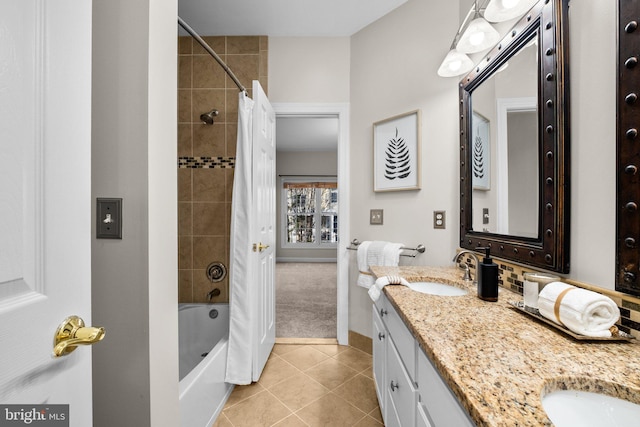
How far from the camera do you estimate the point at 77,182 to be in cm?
52

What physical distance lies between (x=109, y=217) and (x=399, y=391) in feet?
3.94

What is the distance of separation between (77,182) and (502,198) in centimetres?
152

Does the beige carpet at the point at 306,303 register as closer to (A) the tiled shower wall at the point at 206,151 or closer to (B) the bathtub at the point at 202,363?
(B) the bathtub at the point at 202,363

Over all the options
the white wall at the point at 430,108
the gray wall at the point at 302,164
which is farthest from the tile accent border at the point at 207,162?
the gray wall at the point at 302,164

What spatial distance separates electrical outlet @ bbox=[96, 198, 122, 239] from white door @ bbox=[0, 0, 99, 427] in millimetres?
246

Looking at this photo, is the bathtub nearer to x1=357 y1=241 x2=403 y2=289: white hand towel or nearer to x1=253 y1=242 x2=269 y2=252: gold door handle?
x1=253 y1=242 x2=269 y2=252: gold door handle

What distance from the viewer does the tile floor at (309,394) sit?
56.7 inches

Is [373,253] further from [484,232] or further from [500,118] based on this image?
[500,118]

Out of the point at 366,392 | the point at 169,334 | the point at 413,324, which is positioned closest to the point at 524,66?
the point at 413,324

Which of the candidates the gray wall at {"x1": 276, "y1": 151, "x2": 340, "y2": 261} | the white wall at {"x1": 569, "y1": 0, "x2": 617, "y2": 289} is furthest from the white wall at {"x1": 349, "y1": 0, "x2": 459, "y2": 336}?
the gray wall at {"x1": 276, "y1": 151, "x2": 340, "y2": 261}

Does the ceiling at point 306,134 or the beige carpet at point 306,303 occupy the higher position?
the ceiling at point 306,134

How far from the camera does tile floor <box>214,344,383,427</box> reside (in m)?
1.44

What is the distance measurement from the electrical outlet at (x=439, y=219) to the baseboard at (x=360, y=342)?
1.09m

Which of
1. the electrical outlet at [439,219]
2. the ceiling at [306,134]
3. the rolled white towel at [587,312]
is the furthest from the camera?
the ceiling at [306,134]
